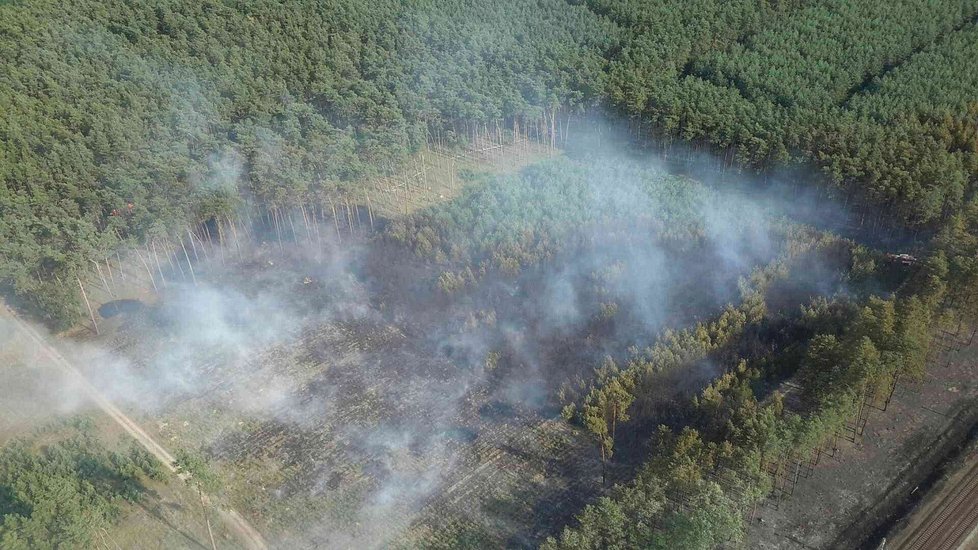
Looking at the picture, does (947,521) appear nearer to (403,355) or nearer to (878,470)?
(878,470)

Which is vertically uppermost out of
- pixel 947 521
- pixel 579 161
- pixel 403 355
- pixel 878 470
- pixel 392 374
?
pixel 579 161

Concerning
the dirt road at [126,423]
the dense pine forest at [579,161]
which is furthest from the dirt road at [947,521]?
the dirt road at [126,423]

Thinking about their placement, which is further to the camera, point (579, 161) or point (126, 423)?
point (579, 161)

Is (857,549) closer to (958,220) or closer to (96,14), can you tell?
(958,220)

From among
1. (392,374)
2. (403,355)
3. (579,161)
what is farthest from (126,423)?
(579,161)

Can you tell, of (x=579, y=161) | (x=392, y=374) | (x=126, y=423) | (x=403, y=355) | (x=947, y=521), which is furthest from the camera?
(x=579, y=161)

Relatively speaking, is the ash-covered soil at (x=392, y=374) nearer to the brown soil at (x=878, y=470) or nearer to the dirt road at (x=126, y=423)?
the dirt road at (x=126, y=423)

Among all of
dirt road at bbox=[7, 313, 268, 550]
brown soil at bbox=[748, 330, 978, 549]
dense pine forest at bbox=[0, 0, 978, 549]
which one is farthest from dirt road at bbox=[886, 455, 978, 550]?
dirt road at bbox=[7, 313, 268, 550]
